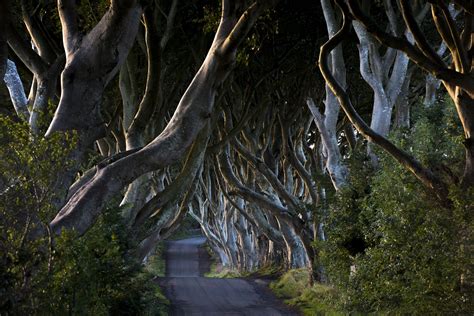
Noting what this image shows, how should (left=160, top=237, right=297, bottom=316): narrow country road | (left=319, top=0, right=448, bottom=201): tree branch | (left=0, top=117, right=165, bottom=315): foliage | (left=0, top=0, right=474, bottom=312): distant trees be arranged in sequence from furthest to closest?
(left=160, top=237, right=297, bottom=316): narrow country road
(left=319, top=0, right=448, bottom=201): tree branch
(left=0, top=0, right=474, bottom=312): distant trees
(left=0, top=117, right=165, bottom=315): foliage

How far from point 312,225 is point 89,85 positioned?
13432mm

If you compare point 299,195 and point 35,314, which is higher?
point 299,195

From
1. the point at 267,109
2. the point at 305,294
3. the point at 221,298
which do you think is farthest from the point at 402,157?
the point at 267,109

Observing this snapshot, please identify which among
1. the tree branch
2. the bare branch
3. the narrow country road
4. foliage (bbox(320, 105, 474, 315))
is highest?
the bare branch

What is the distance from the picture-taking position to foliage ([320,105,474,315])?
27.1ft

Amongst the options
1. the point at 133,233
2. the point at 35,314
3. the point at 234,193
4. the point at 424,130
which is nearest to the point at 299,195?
the point at 234,193

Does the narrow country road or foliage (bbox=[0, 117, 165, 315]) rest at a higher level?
foliage (bbox=[0, 117, 165, 315])

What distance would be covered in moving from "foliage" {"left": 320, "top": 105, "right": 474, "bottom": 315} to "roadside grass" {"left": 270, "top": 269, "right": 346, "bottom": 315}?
1782 millimetres

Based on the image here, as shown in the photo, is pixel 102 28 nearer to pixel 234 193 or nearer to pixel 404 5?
pixel 404 5

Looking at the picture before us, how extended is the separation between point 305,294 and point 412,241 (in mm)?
9200

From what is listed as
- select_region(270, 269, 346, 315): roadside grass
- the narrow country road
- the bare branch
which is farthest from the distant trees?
the narrow country road

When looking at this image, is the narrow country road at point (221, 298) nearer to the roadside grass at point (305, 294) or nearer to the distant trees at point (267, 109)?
the roadside grass at point (305, 294)

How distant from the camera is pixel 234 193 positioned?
2077cm

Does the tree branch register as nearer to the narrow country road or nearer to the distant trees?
the distant trees
